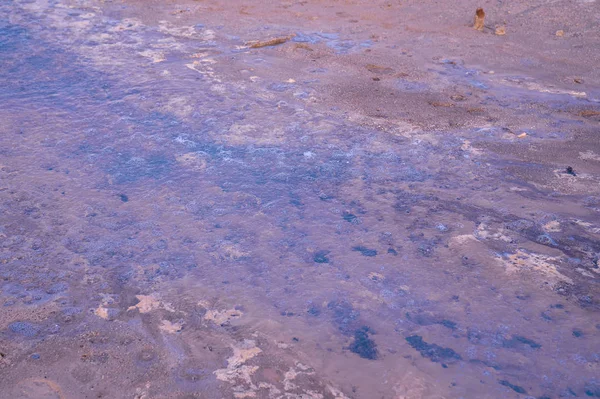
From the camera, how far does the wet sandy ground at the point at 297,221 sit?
2453 mm

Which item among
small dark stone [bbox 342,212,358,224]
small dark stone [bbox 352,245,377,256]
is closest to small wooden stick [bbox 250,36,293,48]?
small dark stone [bbox 342,212,358,224]

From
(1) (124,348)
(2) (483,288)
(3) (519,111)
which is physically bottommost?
(1) (124,348)

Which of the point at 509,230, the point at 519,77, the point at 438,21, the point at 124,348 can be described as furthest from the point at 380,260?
the point at 438,21

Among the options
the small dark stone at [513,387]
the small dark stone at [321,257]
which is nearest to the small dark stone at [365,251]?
the small dark stone at [321,257]

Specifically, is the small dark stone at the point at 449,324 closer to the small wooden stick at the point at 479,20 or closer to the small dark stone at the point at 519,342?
the small dark stone at the point at 519,342

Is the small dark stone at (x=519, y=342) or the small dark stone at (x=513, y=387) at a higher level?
the small dark stone at (x=519, y=342)

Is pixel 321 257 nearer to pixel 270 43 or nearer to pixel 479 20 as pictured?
pixel 270 43

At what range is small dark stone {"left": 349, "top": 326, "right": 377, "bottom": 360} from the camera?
8.19 ft

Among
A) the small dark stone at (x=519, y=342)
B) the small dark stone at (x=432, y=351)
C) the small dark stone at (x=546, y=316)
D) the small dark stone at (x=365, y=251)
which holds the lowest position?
the small dark stone at (x=432, y=351)

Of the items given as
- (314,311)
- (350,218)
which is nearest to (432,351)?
(314,311)

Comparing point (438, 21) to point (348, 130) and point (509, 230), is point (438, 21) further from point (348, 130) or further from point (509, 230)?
point (509, 230)

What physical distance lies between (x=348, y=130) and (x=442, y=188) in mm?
983

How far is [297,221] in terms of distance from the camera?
132 inches

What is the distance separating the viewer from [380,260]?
120 inches
